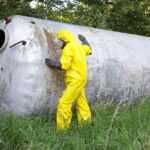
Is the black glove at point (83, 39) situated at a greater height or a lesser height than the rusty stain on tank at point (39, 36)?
lesser

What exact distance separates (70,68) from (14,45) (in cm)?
96

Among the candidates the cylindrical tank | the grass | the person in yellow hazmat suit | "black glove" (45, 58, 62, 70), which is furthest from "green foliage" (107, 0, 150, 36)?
the grass

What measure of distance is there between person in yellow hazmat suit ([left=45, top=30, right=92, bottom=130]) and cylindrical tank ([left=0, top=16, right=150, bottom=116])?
0.68 feet

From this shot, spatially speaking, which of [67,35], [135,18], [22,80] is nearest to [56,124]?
[22,80]

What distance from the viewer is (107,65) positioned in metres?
4.34

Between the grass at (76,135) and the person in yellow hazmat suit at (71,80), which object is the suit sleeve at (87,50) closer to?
the person in yellow hazmat suit at (71,80)

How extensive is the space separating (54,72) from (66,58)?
370mm

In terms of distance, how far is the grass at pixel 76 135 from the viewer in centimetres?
266


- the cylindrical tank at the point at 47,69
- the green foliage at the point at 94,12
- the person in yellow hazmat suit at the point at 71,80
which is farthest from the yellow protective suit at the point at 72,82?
the green foliage at the point at 94,12

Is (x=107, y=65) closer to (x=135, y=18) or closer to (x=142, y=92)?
(x=142, y=92)

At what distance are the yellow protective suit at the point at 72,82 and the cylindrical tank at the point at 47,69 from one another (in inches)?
9.8

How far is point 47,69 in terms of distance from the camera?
3631 mm

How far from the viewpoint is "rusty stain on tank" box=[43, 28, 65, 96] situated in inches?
144

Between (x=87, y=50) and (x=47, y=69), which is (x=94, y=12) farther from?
(x=47, y=69)
